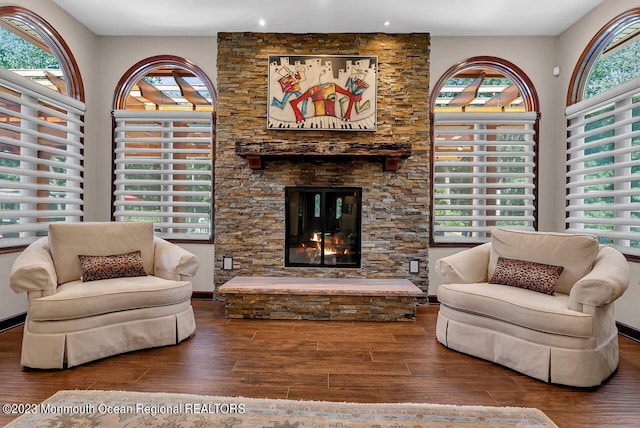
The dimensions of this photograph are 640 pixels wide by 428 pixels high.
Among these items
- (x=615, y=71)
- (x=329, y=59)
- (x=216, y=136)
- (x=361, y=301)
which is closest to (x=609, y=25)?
(x=615, y=71)

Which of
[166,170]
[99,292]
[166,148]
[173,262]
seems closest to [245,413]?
[99,292]

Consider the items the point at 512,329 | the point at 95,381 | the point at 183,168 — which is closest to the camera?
the point at 95,381

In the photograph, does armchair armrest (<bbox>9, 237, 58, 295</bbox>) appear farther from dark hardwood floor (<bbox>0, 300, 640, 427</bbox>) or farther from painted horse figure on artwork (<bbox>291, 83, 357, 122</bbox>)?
painted horse figure on artwork (<bbox>291, 83, 357, 122</bbox>)

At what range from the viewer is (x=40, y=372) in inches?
93.9

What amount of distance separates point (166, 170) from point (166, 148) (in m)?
0.30

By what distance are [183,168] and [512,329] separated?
12.1ft

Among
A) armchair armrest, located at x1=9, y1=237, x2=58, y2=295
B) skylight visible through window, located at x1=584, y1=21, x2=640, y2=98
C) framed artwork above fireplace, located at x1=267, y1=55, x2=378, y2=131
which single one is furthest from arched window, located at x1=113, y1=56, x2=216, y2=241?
skylight visible through window, located at x1=584, y1=21, x2=640, y2=98

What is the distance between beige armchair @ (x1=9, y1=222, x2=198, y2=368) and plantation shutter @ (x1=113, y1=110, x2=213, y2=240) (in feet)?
3.32

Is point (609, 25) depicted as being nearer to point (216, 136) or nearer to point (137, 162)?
point (216, 136)

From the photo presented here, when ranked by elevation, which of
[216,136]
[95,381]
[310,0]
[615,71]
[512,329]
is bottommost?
[95,381]

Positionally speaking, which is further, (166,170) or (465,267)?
(166,170)

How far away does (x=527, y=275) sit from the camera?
2836 mm

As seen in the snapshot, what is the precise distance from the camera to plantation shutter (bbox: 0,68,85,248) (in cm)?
325

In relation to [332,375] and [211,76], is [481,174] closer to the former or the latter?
[332,375]
